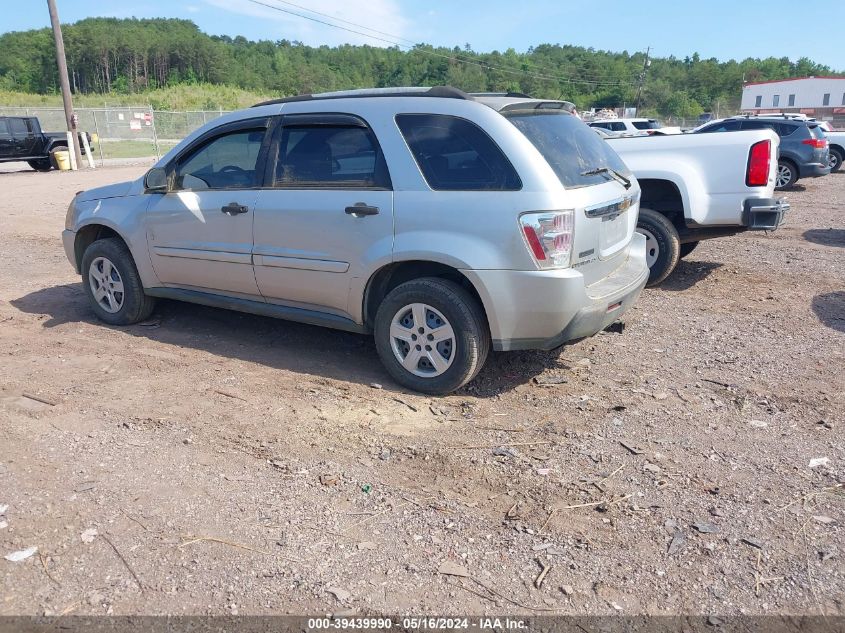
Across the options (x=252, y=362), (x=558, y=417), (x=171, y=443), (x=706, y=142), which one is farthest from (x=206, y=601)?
(x=706, y=142)

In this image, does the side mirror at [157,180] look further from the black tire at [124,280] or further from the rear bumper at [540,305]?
the rear bumper at [540,305]

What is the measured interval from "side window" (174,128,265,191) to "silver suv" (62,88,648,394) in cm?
1

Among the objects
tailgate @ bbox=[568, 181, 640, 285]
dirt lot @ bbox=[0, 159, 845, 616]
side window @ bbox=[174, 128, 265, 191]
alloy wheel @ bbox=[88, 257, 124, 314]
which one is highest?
side window @ bbox=[174, 128, 265, 191]

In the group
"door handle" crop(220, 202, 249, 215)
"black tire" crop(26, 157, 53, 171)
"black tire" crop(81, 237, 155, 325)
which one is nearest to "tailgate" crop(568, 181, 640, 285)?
"door handle" crop(220, 202, 249, 215)

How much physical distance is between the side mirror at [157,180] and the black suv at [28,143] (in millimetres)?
22339

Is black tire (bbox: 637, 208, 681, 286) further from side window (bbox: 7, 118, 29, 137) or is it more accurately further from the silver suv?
side window (bbox: 7, 118, 29, 137)

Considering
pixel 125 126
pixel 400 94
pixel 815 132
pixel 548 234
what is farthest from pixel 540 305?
pixel 125 126

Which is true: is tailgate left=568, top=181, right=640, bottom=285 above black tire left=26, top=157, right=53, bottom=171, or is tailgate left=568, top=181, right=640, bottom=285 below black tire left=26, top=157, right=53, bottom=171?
above

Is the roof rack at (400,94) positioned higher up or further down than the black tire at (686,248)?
higher up

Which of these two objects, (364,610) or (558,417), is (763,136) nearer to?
(558,417)

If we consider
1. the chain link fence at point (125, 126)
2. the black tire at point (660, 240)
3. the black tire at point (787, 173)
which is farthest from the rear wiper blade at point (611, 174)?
the chain link fence at point (125, 126)

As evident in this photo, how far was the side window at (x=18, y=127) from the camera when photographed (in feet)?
79.6

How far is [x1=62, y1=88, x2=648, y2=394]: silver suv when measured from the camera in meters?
4.22

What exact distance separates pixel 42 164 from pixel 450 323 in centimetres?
2575
